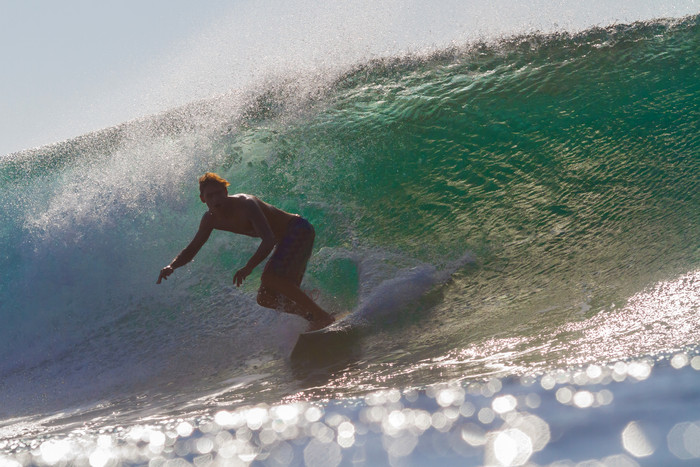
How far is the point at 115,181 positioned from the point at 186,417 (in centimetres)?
506

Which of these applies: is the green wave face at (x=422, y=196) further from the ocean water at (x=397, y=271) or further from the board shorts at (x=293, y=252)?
the board shorts at (x=293, y=252)

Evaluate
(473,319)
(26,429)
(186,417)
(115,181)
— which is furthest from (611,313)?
(115,181)

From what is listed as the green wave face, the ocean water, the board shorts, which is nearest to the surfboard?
the ocean water

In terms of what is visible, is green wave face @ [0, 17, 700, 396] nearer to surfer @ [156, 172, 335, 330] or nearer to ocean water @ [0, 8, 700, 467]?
ocean water @ [0, 8, 700, 467]

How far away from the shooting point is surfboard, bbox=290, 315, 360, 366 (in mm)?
3854

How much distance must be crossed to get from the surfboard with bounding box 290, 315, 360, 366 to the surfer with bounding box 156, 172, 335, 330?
0.10 m

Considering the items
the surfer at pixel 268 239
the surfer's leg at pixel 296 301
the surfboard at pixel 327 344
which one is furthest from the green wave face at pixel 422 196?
the surfer at pixel 268 239

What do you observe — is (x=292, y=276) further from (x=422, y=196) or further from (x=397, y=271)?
(x=422, y=196)

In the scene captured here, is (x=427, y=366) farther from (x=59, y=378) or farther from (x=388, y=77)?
(x=388, y=77)

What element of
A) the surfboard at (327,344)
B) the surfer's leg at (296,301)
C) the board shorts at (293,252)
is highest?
the board shorts at (293,252)

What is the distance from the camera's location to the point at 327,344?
4.13 m

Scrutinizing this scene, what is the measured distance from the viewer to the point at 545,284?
4234 millimetres

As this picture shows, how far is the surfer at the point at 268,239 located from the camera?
13.1 feet

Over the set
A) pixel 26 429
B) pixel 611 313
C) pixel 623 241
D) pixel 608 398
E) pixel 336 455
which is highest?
pixel 336 455
